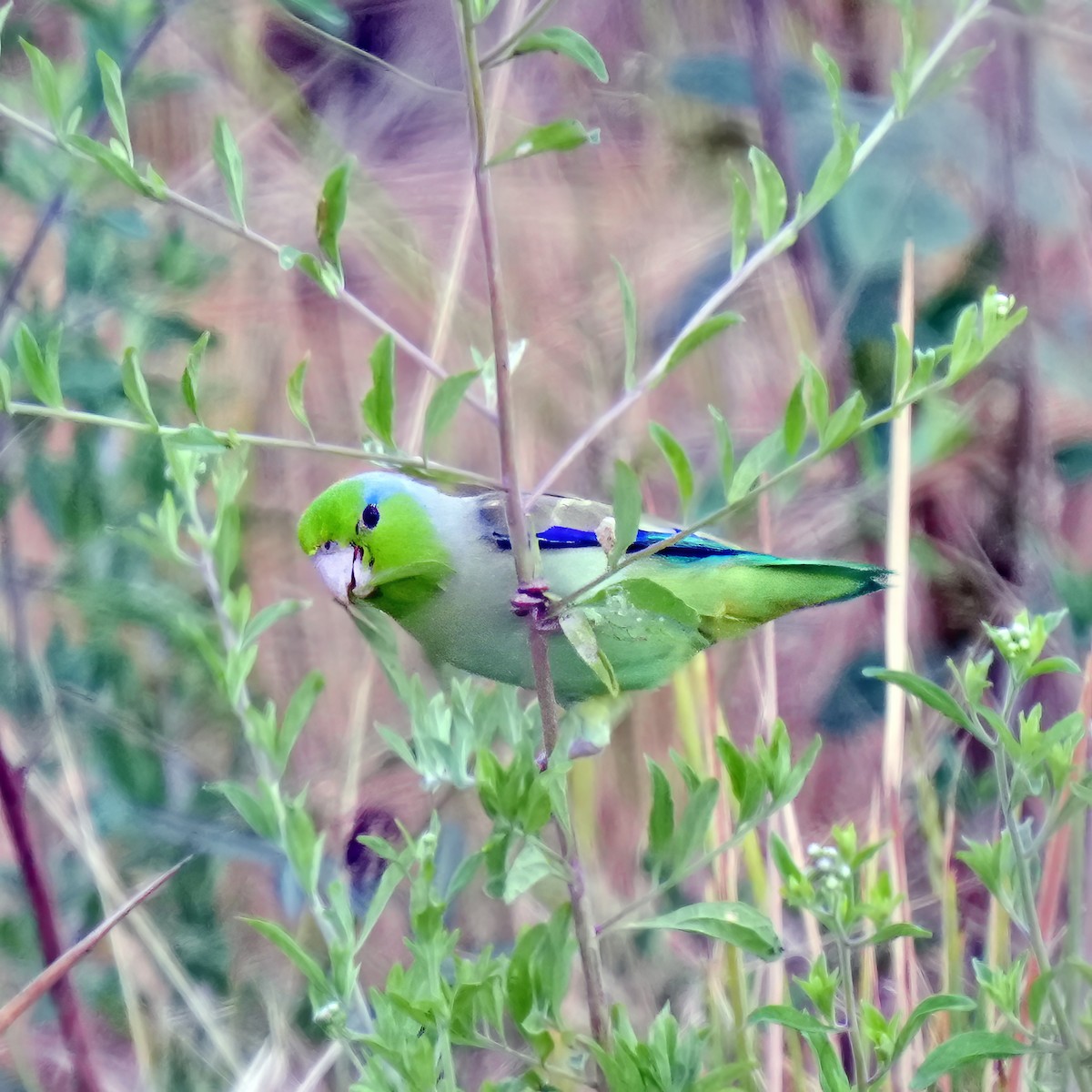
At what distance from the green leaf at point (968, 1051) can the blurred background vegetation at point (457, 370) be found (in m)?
0.35

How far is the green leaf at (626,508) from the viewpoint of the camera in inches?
22.9

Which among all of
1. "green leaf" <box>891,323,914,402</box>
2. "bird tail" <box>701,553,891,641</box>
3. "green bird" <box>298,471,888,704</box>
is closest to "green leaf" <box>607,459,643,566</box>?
"green leaf" <box>891,323,914,402</box>

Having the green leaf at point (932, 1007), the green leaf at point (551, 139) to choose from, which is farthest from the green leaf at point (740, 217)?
the green leaf at point (932, 1007)

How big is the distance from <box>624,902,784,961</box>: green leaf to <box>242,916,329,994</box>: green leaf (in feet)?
0.60

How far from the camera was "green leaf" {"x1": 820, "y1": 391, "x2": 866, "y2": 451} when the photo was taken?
581 mm

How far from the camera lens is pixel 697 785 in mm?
780

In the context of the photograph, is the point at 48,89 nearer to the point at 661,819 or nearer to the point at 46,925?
the point at 661,819

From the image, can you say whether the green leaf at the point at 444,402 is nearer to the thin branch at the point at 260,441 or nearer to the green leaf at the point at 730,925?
the thin branch at the point at 260,441

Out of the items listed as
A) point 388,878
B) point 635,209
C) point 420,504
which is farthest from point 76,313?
point 635,209

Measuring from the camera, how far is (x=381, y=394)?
599mm

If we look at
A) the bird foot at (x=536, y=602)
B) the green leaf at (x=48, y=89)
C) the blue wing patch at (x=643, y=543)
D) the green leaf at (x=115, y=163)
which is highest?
the green leaf at (x=48, y=89)

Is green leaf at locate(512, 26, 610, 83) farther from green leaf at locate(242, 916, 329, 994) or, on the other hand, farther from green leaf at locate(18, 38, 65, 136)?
green leaf at locate(242, 916, 329, 994)

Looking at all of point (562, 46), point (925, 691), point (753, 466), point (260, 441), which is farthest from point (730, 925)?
point (562, 46)

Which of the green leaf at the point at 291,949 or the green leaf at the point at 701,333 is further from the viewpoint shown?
the green leaf at the point at 291,949
